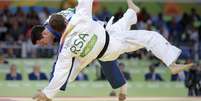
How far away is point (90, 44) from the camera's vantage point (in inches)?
276

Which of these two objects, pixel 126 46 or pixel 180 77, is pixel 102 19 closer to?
pixel 180 77

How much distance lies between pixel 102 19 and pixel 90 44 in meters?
7.71

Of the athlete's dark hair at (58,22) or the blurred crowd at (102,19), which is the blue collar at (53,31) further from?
the blurred crowd at (102,19)

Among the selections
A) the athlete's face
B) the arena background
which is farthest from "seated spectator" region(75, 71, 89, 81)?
the athlete's face

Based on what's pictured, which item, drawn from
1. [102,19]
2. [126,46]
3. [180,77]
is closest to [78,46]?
[126,46]

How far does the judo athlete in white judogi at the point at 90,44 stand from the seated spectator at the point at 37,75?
5215 mm

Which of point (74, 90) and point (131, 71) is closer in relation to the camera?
point (74, 90)

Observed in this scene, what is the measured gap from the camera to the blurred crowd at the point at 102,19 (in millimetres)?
13781

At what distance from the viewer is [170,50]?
7.27 metres

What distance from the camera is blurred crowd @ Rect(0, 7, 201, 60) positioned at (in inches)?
543

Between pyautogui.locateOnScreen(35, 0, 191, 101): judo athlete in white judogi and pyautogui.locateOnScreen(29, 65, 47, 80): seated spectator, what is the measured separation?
17.1 feet

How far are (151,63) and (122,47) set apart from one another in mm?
6162

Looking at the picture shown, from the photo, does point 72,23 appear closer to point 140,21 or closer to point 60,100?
point 60,100

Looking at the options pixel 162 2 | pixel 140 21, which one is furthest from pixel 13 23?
pixel 162 2
